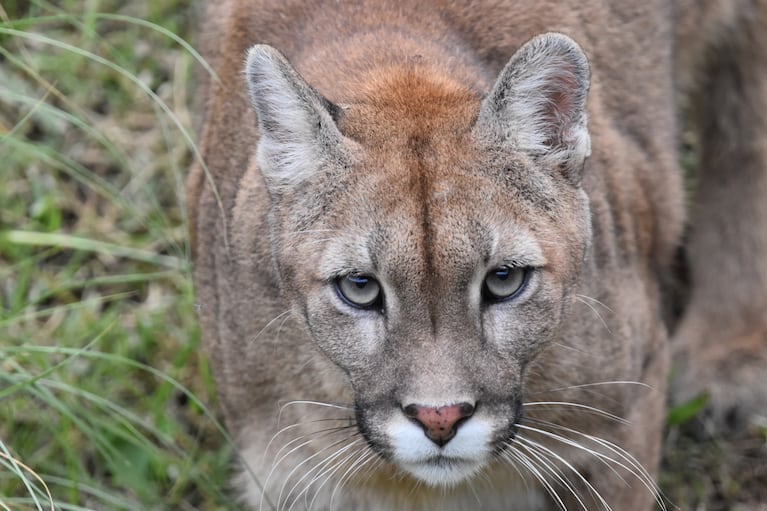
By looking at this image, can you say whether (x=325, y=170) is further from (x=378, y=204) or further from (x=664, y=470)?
(x=664, y=470)

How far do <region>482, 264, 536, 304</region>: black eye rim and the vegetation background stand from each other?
3.72ft

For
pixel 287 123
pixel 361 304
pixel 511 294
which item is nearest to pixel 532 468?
pixel 511 294

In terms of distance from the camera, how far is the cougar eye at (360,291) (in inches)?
148

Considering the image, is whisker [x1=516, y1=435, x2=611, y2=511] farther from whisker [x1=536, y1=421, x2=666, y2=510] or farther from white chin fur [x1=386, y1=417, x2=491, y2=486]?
white chin fur [x1=386, y1=417, x2=491, y2=486]

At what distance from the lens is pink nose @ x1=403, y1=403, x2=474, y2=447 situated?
3613mm

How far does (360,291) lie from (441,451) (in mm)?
471

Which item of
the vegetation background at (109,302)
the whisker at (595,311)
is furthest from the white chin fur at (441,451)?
the vegetation background at (109,302)

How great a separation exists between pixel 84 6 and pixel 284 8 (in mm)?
2451

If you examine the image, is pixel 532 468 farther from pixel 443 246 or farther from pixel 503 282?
pixel 443 246

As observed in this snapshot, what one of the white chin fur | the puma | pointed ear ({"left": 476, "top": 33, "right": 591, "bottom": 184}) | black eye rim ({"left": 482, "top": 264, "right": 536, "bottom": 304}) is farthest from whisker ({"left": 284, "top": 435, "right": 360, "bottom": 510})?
pointed ear ({"left": 476, "top": 33, "right": 591, "bottom": 184})

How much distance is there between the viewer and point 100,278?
5535 millimetres

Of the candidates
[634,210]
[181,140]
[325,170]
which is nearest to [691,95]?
[634,210]

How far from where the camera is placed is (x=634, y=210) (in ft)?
16.5

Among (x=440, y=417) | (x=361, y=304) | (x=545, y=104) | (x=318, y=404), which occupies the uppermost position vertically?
(x=545, y=104)
